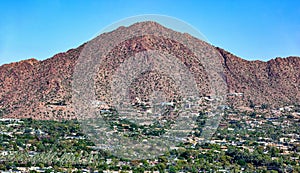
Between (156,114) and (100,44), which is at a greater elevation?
(100,44)

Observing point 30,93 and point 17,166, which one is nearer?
point 17,166

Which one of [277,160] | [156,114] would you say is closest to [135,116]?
[156,114]

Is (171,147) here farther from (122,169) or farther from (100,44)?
(100,44)

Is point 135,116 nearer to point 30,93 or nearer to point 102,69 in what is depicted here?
point 102,69

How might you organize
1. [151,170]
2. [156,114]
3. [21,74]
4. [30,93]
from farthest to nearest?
[21,74]
[30,93]
[156,114]
[151,170]

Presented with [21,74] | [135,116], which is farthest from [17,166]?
[21,74]

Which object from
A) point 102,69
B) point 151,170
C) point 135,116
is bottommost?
point 151,170

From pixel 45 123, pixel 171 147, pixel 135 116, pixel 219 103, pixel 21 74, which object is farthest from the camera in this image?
pixel 21 74
